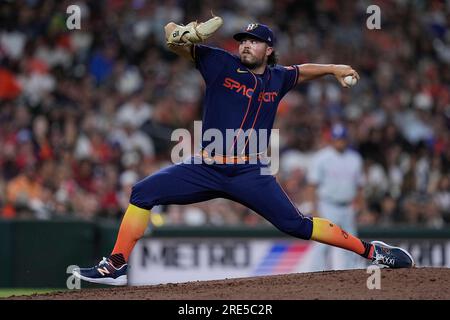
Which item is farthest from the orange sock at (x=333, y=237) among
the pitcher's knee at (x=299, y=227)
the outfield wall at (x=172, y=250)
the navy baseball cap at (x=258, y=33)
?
the outfield wall at (x=172, y=250)

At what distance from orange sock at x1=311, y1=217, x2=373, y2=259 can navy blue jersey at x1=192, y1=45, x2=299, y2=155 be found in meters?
0.81

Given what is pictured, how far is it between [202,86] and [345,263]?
181 inches

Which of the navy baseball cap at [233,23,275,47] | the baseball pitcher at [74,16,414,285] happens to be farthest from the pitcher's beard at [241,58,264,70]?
the navy baseball cap at [233,23,275,47]

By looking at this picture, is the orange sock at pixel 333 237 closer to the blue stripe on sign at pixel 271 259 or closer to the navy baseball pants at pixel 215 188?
the navy baseball pants at pixel 215 188

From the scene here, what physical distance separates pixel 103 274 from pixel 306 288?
153 centimetres

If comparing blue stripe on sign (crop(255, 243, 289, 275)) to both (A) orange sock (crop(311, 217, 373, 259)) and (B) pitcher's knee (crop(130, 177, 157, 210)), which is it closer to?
(A) orange sock (crop(311, 217, 373, 259))

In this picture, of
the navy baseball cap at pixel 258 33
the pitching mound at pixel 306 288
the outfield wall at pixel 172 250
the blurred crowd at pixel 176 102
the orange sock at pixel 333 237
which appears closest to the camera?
the pitching mound at pixel 306 288

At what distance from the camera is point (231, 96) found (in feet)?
22.8

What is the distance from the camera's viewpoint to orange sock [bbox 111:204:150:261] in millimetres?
6973

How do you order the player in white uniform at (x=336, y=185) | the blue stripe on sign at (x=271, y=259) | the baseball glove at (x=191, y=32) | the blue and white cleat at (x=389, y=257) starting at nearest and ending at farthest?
the baseball glove at (x=191, y=32), the blue and white cleat at (x=389, y=257), the blue stripe on sign at (x=271, y=259), the player in white uniform at (x=336, y=185)

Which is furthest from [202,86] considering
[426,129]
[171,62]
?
[426,129]

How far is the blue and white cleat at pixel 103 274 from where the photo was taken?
22.7 ft

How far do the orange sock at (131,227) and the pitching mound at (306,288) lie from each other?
338 mm

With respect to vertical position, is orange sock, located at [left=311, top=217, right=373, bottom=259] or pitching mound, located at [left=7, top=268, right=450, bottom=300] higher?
orange sock, located at [left=311, top=217, right=373, bottom=259]
